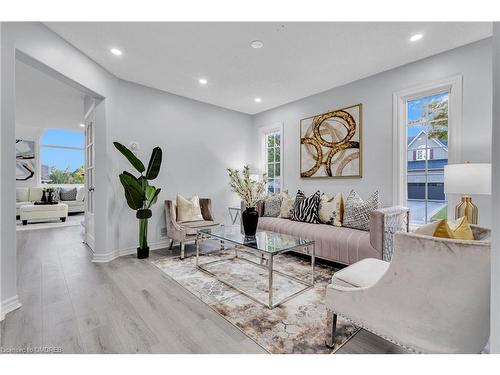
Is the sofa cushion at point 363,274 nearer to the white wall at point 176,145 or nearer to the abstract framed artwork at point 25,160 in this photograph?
the white wall at point 176,145

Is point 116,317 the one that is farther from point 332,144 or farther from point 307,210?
point 332,144

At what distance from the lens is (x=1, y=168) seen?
1852 mm

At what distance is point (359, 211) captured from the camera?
9.84 feet

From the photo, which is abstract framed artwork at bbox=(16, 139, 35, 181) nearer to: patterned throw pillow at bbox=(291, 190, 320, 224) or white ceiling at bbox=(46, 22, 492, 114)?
white ceiling at bbox=(46, 22, 492, 114)

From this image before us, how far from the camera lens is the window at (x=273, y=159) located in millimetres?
4838

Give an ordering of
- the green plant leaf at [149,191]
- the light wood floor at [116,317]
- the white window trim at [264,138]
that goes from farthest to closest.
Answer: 1. the white window trim at [264,138]
2. the green plant leaf at [149,191]
3. the light wood floor at [116,317]

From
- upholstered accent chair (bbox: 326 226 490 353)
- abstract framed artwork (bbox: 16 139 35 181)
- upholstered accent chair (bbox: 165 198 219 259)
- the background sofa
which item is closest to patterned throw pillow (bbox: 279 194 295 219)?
upholstered accent chair (bbox: 165 198 219 259)

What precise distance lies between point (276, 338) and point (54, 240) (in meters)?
4.64

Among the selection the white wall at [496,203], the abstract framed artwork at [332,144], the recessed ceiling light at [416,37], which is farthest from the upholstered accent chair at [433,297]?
the abstract framed artwork at [332,144]

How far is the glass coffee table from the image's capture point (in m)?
2.17

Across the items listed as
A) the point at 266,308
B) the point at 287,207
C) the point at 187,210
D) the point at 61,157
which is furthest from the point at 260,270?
the point at 61,157

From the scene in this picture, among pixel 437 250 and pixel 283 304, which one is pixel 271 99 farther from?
pixel 437 250

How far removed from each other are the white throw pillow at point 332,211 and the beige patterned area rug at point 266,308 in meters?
0.63
